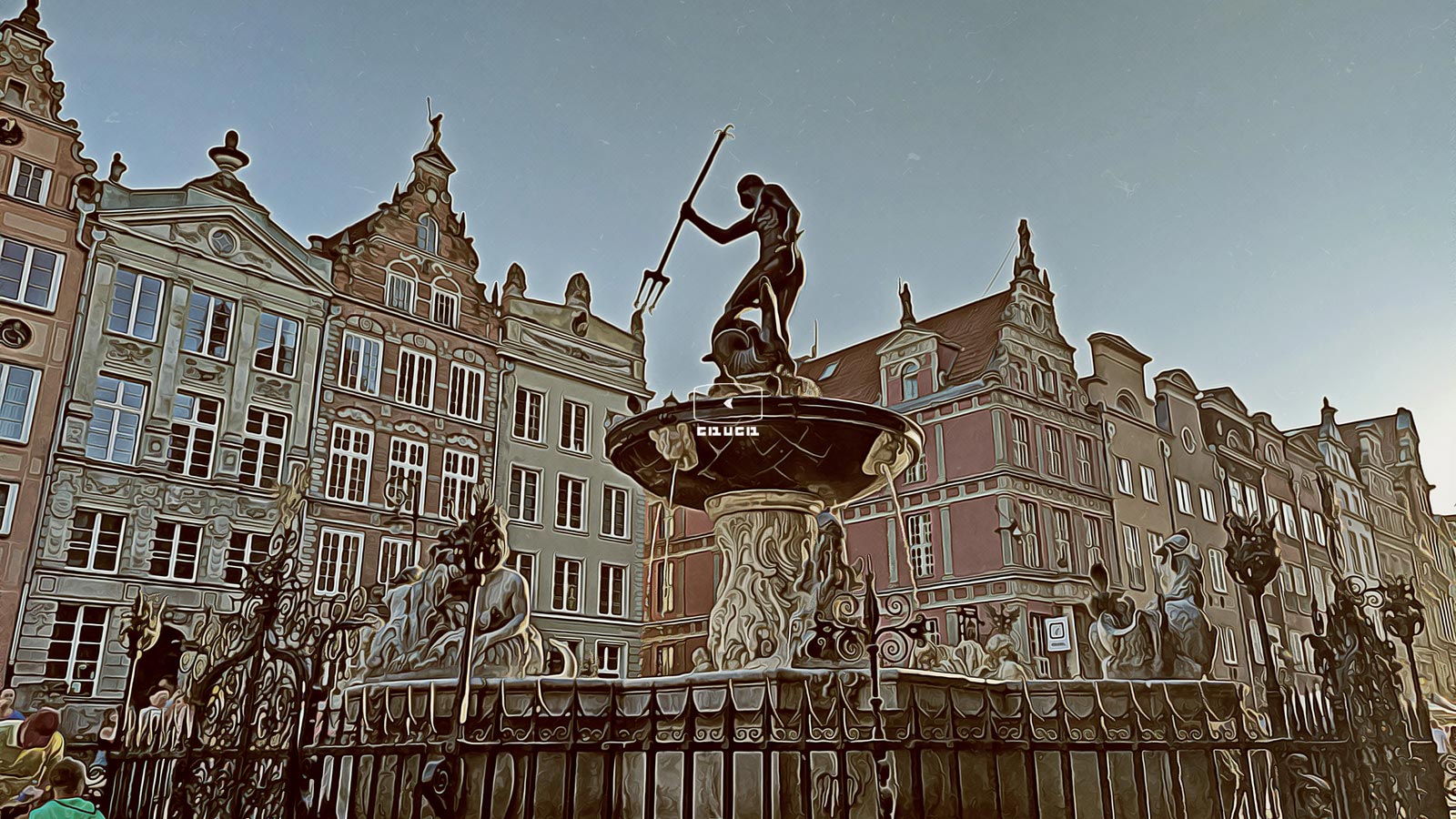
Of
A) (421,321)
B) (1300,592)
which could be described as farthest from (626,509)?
(1300,592)

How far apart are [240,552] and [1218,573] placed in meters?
27.7

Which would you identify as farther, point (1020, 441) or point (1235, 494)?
point (1235, 494)

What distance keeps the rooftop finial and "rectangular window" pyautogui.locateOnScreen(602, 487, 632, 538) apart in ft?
39.1

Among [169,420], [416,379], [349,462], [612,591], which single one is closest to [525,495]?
[612,591]

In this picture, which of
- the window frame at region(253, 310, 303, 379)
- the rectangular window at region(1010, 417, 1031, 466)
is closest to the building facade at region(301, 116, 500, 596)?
the window frame at region(253, 310, 303, 379)

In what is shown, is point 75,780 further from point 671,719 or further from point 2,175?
point 2,175

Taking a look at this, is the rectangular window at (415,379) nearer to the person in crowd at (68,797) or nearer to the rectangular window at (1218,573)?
the person in crowd at (68,797)

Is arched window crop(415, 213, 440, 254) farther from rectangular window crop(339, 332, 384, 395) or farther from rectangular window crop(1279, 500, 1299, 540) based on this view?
rectangular window crop(1279, 500, 1299, 540)

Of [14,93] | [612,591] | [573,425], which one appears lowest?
[612,591]

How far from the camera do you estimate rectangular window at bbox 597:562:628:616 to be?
2597cm

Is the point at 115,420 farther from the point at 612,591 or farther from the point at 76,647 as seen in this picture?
the point at 612,591

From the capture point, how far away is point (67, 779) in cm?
564

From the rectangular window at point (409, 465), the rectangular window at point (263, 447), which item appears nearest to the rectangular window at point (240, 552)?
the rectangular window at point (263, 447)

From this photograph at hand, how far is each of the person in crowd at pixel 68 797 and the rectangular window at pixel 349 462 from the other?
16995 millimetres
